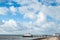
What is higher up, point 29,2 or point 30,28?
point 29,2

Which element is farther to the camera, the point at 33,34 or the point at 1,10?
the point at 1,10

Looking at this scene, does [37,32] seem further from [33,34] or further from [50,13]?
[50,13]

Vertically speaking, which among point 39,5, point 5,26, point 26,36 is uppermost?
point 39,5

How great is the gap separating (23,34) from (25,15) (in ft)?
0.84

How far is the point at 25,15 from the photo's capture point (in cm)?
209

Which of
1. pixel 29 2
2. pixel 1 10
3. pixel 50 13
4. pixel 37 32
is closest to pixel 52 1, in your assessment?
pixel 50 13

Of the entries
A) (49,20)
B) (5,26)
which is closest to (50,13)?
(49,20)

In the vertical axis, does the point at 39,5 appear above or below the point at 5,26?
above

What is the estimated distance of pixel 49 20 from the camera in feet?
6.80

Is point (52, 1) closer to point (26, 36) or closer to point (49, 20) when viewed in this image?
point (49, 20)

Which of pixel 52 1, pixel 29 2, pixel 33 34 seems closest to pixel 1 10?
pixel 29 2

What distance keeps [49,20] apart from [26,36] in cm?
37

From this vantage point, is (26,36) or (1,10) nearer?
(26,36)

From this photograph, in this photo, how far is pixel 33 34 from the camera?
2.02 m
